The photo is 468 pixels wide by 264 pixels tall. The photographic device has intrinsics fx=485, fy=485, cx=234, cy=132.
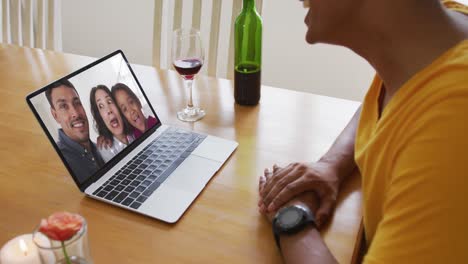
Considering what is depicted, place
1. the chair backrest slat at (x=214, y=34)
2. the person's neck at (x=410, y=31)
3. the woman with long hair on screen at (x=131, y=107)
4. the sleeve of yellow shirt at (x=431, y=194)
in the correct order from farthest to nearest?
the chair backrest slat at (x=214, y=34) < the woman with long hair on screen at (x=131, y=107) < the person's neck at (x=410, y=31) < the sleeve of yellow shirt at (x=431, y=194)

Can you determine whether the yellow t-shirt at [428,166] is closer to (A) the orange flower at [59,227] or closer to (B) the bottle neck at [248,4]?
(A) the orange flower at [59,227]

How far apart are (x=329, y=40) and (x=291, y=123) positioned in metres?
0.38

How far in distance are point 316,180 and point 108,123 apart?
43 cm

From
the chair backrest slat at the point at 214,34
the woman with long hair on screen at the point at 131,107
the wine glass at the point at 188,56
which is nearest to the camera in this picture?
the woman with long hair on screen at the point at 131,107

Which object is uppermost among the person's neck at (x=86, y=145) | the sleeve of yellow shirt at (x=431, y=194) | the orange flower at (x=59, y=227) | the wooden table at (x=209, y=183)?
the sleeve of yellow shirt at (x=431, y=194)

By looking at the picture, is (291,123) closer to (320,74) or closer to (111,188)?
(111,188)

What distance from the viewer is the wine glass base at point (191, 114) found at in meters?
1.19

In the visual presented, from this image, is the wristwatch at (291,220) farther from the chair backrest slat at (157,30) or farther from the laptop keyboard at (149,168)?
the chair backrest slat at (157,30)

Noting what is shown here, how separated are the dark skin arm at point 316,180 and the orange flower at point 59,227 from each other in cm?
36

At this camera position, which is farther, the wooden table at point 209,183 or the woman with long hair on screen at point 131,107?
the woman with long hair on screen at point 131,107

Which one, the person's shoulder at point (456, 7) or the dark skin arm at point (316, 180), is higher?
the person's shoulder at point (456, 7)

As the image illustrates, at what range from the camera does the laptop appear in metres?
0.89

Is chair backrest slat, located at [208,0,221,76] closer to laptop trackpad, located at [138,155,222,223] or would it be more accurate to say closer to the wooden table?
the wooden table

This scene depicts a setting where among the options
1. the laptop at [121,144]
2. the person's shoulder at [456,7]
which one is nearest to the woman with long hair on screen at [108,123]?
the laptop at [121,144]
